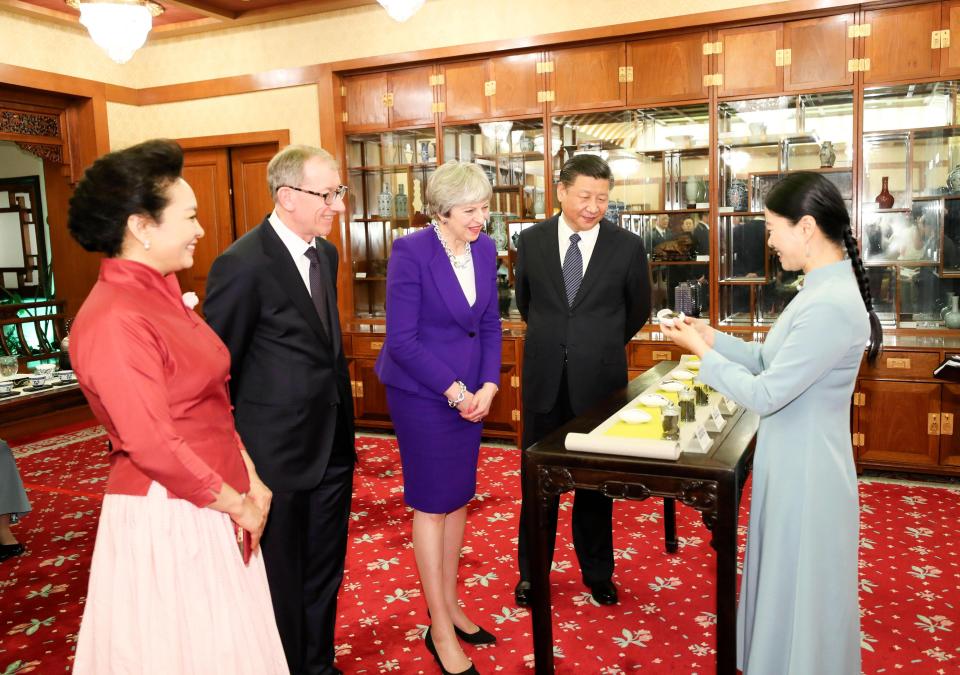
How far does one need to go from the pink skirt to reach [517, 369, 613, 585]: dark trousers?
1.62m

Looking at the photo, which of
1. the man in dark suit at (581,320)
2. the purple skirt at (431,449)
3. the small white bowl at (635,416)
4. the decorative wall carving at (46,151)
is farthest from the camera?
the decorative wall carving at (46,151)

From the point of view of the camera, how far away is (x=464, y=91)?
19.4ft

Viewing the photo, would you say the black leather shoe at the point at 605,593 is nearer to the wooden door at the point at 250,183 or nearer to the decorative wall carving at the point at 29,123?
the wooden door at the point at 250,183

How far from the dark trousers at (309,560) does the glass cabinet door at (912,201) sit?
412cm

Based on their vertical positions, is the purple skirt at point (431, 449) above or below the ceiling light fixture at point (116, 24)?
below

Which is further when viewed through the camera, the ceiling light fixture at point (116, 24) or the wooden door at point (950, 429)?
the ceiling light fixture at point (116, 24)

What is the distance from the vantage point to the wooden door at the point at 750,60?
5055mm

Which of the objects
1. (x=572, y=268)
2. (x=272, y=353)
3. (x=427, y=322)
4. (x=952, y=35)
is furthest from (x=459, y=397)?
(x=952, y=35)

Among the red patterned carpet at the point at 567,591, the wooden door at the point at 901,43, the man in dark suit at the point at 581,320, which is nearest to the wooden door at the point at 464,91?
the wooden door at the point at 901,43

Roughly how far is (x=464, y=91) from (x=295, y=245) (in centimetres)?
398

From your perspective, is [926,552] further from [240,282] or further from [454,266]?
[240,282]

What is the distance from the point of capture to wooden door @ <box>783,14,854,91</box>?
4.90 metres

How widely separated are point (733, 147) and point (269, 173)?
154 inches

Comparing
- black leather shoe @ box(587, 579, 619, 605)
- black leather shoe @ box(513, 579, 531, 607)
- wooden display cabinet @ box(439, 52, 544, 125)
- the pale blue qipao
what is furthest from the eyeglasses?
wooden display cabinet @ box(439, 52, 544, 125)
